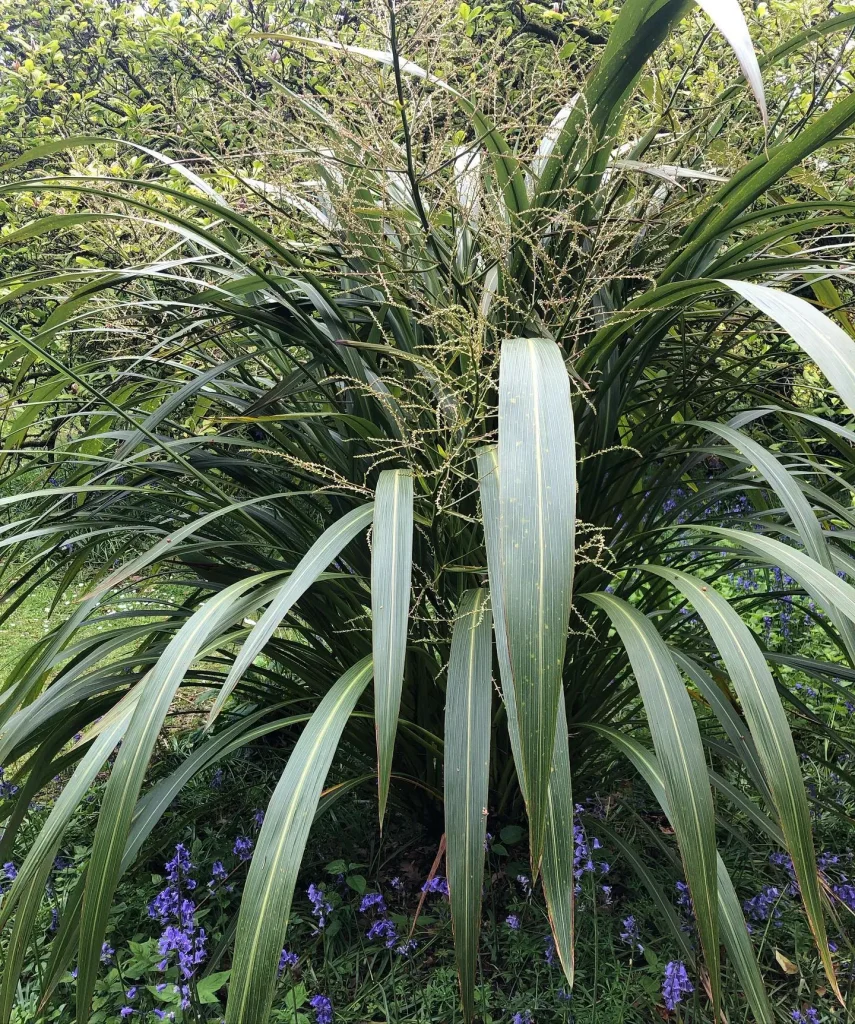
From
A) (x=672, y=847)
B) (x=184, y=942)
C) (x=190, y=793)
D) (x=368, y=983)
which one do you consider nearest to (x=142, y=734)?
(x=184, y=942)

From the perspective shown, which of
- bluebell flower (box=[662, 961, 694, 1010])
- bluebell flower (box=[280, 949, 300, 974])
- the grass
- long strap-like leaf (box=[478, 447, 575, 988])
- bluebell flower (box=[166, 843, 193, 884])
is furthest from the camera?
the grass

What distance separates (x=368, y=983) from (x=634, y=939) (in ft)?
1.47

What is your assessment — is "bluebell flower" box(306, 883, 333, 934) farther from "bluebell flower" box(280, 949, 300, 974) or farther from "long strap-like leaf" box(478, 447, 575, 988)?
"long strap-like leaf" box(478, 447, 575, 988)

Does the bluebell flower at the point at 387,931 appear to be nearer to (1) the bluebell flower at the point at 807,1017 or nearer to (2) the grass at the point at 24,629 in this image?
(1) the bluebell flower at the point at 807,1017

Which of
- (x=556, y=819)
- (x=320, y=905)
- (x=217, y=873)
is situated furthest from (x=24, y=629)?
(x=556, y=819)

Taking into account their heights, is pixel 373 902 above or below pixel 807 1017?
above

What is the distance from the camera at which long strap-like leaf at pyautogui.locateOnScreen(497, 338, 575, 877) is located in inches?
26.5

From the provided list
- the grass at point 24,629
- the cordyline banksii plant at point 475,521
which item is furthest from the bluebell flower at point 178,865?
the grass at point 24,629

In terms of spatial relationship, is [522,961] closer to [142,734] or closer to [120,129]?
[142,734]

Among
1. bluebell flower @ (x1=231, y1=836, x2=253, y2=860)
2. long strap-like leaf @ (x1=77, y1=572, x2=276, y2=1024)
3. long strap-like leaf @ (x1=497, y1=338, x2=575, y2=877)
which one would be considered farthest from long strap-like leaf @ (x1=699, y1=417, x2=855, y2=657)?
bluebell flower @ (x1=231, y1=836, x2=253, y2=860)

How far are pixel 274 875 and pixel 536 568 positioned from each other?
1.38 ft

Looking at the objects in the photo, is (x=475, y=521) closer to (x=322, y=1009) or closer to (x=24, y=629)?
(x=322, y=1009)

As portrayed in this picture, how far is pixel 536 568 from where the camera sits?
69 cm

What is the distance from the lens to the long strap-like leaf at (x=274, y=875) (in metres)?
0.75
